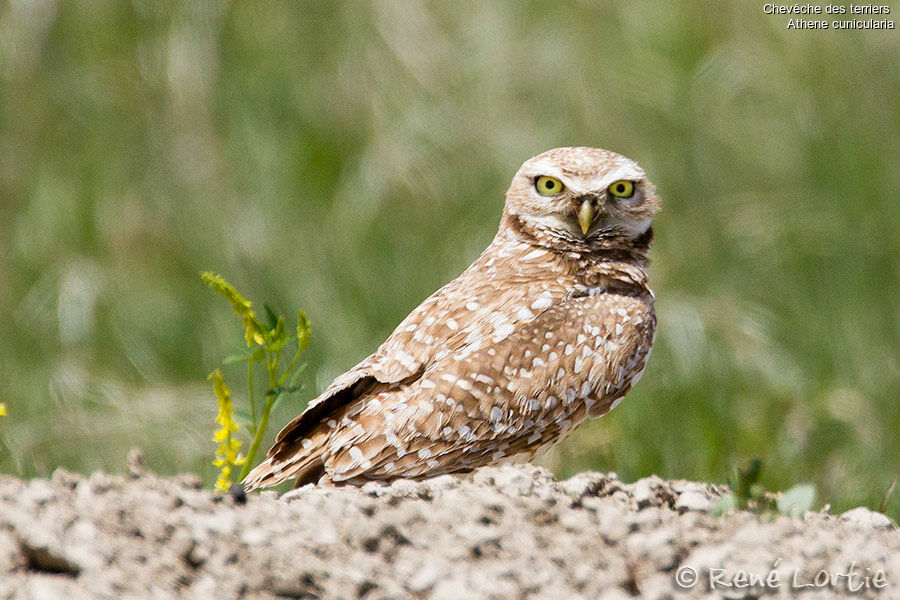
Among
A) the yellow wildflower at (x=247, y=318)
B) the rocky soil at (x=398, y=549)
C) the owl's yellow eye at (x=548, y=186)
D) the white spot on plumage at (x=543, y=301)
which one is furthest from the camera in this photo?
the owl's yellow eye at (x=548, y=186)

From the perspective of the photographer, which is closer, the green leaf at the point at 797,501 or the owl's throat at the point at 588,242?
the green leaf at the point at 797,501

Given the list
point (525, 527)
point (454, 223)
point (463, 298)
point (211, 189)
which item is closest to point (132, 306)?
point (211, 189)

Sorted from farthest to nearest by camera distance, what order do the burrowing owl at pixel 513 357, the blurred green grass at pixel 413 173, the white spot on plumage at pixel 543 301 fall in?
1. the blurred green grass at pixel 413 173
2. the white spot on plumage at pixel 543 301
3. the burrowing owl at pixel 513 357

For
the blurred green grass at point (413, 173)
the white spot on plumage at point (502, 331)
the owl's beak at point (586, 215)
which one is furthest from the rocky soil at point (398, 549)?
the blurred green grass at point (413, 173)

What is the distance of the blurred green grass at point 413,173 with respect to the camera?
8.37 m

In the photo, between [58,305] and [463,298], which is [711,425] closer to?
[463,298]

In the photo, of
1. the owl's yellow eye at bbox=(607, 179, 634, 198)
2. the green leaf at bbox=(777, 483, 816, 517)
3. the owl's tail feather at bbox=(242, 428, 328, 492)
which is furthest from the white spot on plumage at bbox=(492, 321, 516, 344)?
the green leaf at bbox=(777, 483, 816, 517)

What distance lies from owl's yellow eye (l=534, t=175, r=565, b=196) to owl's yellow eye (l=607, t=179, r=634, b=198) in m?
0.21

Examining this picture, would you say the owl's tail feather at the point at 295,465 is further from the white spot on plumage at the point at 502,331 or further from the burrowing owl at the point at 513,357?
the white spot on plumage at the point at 502,331

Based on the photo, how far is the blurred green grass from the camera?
837 centimetres

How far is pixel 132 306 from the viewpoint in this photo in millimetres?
9078

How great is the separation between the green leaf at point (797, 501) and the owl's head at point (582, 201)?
5.32ft

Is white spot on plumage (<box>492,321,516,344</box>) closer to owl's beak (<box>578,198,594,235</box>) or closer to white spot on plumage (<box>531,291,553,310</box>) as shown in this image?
white spot on plumage (<box>531,291,553,310</box>)

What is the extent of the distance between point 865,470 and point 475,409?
11.8ft
